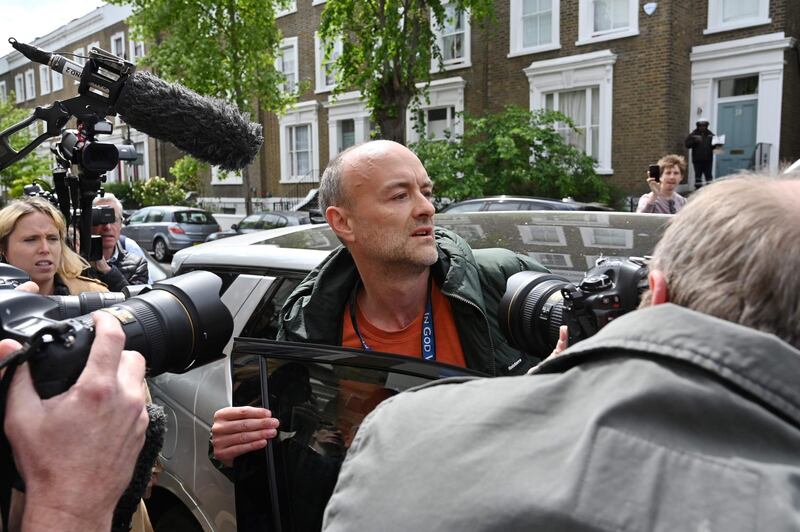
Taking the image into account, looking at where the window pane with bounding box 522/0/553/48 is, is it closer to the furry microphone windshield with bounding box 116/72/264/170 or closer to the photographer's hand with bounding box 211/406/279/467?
the furry microphone windshield with bounding box 116/72/264/170

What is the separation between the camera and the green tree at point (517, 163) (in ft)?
46.6

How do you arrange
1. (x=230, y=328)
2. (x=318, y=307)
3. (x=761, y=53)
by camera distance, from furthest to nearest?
(x=761, y=53), (x=318, y=307), (x=230, y=328)

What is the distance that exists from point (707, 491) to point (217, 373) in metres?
2.19

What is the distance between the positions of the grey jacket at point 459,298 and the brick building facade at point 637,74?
1194cm

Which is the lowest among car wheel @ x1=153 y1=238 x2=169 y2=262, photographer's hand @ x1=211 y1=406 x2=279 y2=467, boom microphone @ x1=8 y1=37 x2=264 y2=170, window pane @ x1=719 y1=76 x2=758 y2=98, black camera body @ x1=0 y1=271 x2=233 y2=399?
car wheel @ x1=153 y1=238 x2=169 y2=262

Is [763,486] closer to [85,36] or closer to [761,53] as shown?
[761,53]

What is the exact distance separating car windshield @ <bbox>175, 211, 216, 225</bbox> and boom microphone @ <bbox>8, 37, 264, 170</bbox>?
17.8 metres

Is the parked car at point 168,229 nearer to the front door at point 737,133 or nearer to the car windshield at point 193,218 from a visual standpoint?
the car windshield at point 193,218

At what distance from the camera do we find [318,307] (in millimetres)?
2338

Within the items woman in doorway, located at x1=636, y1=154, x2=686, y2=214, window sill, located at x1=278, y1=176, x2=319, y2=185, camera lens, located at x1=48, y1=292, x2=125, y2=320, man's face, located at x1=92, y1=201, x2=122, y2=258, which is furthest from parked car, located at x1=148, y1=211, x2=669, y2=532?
window sill, located at x1=278, y1=176, x2=319, y2=185

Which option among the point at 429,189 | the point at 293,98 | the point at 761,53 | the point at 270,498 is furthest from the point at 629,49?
the point at 270,498

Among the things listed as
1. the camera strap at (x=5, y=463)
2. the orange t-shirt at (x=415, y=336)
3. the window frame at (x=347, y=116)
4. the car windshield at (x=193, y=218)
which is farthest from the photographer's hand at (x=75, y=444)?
the window frame at (x=347, y=116)

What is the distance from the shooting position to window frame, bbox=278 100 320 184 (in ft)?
72.1

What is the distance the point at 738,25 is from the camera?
13.8 meters
